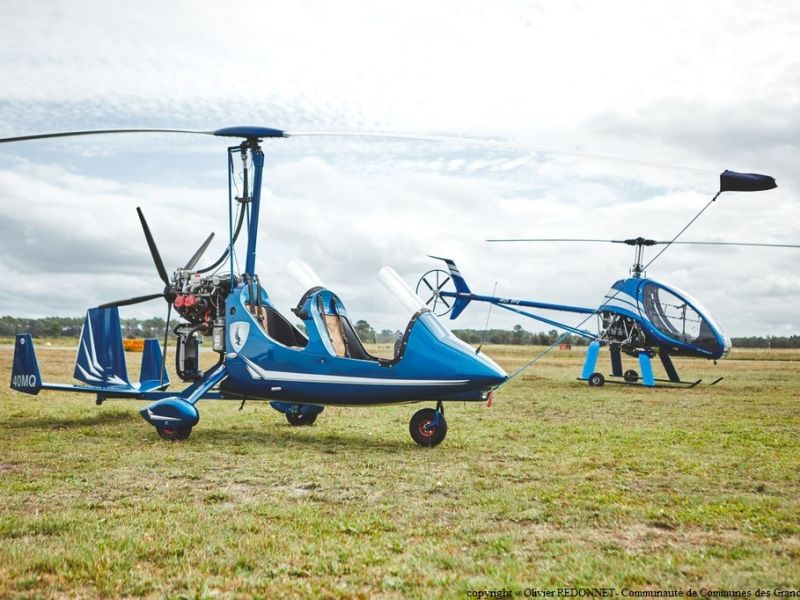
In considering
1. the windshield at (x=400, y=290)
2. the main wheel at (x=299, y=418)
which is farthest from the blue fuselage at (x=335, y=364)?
the main wheel at (x=299, y=418)

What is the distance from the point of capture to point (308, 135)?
8.99 meters

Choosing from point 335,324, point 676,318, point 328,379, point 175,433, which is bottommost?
point 175,433

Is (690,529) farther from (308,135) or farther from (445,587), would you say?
(308,135)

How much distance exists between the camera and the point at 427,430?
905cm

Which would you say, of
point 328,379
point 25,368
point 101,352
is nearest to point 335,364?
point 328,379

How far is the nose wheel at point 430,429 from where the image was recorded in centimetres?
902

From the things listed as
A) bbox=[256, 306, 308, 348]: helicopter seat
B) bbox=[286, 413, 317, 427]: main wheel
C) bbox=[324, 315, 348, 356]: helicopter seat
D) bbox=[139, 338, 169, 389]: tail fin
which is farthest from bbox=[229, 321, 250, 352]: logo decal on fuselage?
bbox=[139, 338, 169, 389]: tail fin

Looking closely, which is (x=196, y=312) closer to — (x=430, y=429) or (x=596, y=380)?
(x=430, y=429)

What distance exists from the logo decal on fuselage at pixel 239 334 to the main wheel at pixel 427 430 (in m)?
2.58

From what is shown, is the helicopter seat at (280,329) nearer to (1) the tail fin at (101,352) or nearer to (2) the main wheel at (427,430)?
(2) the main wheel at (427,430)

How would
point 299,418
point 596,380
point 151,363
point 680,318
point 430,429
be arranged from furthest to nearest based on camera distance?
point 596,380 → point 680,318 → point 151,363 → point 299,418 → point 430,429

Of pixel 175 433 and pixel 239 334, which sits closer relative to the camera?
pixel 175 433

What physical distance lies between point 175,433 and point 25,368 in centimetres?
375

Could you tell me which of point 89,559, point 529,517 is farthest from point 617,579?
point 89,559
